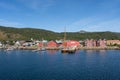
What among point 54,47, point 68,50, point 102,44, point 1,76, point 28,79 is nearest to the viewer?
point 28,79

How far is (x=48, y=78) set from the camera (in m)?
43.8

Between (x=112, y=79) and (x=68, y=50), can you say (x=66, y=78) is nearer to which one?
(x=112, y=79)

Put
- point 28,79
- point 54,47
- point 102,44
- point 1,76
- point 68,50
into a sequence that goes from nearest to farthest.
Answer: point 28,79
point 1,76
point 68,50
point 54,47
point 102,44

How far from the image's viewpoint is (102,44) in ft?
629

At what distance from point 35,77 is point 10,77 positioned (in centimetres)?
495

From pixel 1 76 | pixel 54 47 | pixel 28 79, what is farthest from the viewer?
pixel 54 47

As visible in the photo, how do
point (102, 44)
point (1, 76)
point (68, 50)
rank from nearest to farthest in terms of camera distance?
point (1, 76)
point (68, 50)
point (102, 44)

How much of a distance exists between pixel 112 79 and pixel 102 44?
151183 millimetres

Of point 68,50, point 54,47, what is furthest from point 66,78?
point 54,47

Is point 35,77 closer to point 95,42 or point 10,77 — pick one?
point 10,77

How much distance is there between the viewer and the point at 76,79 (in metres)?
43.2

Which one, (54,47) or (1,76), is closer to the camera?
(1,76)

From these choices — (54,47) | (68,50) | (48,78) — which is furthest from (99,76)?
(54,47)

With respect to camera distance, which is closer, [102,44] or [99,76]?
[99,76]
